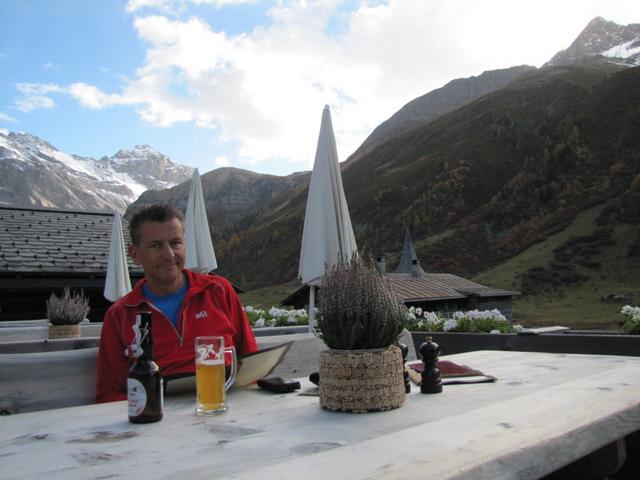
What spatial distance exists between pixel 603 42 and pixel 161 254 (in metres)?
176

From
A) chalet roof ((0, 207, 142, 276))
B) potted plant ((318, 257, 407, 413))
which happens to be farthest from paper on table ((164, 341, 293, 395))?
chalet roof ((0, 207, 142, 276))

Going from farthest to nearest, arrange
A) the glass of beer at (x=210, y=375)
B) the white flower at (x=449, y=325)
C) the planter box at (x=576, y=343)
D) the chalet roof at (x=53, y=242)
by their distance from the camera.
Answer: the chalet roof at (x=53, y=242) → the white flower at (x=449, y=325) → the planter box at (x=576, y=343) → the glass of beer at (x=210, y=375)

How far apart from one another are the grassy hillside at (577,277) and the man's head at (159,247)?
76.0 ft

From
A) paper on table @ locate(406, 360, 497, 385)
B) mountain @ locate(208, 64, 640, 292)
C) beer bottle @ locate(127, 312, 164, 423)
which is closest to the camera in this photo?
beer bottle @ locate(127, 312, 164, 423)

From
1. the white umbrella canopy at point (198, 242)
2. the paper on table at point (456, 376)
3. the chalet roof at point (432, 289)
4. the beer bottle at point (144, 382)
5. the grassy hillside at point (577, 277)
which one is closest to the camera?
the beer bottle at point (144, 382)

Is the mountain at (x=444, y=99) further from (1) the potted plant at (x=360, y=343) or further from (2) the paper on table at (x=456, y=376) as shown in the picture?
(1) the potted plant at (x=360, y=343)

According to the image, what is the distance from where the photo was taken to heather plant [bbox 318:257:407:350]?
5.82 feet

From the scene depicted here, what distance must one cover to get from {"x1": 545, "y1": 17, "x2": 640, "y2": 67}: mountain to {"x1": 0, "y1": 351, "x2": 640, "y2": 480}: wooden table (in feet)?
488

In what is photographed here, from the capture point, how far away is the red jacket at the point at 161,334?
232 cm

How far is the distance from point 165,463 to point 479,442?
71 centimetres

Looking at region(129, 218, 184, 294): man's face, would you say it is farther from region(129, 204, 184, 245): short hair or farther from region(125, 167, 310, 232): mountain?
region(125, 167, 310, 232): mountain

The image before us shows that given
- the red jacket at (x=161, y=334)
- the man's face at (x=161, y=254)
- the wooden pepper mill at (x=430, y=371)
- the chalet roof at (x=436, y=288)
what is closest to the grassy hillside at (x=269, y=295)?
the chalet roof at (x=436, y=288)

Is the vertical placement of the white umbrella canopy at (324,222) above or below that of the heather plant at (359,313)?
above

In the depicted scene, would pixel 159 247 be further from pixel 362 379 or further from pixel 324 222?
pixel 324 222
